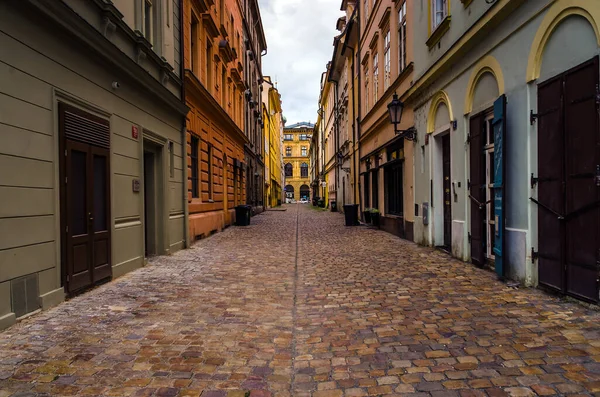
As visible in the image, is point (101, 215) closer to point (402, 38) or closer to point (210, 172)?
point (210, 172)

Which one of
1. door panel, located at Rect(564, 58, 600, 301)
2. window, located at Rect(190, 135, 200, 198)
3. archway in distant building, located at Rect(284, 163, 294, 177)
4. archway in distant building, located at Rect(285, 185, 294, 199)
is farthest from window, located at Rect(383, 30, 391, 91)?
archway in distant building, located at Rect(285, 185, 294, 199)

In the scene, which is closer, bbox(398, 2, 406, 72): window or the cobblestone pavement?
the cobblestone pavement

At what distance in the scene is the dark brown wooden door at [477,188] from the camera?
762 centimetres

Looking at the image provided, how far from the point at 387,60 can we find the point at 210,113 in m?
6.42

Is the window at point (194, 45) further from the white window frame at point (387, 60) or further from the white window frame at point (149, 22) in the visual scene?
the white window frame at point (387, 60)

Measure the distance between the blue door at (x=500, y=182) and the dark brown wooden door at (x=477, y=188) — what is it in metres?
0.90

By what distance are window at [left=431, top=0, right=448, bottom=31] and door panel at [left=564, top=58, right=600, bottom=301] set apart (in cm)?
517

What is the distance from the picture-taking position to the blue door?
21.0 ft

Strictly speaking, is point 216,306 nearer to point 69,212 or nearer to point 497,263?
point 69,212

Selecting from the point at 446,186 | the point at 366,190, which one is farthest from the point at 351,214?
the point at 446,186

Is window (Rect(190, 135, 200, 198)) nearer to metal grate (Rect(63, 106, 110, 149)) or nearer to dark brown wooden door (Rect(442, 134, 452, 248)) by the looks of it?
metal grate (Rect(63, 106, 110, 149))

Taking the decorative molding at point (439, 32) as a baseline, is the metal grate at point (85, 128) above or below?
below

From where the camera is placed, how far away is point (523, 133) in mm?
6113

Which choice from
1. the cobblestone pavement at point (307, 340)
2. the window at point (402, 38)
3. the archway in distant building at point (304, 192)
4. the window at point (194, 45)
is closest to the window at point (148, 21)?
the window at point (194, 45)
